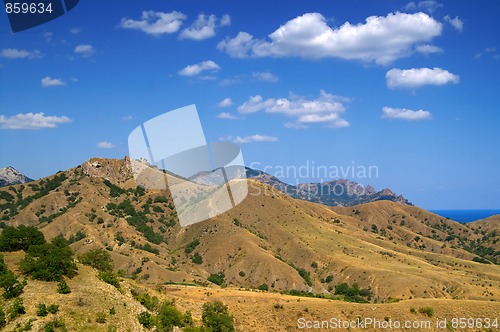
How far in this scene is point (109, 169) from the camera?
6737 inches

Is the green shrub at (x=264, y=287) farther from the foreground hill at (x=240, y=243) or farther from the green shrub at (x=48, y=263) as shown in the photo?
the green shrub at (x=48, y=263)

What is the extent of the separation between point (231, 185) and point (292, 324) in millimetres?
101331

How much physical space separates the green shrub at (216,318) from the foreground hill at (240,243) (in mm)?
42848

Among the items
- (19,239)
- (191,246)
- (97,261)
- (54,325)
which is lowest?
(191,246)

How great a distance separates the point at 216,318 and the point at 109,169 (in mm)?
135258

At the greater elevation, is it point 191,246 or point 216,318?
point 191,246

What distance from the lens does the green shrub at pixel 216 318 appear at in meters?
46.2

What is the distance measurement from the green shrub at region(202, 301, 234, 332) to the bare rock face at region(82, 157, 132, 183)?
12788cm

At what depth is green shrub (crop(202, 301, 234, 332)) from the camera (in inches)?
1817

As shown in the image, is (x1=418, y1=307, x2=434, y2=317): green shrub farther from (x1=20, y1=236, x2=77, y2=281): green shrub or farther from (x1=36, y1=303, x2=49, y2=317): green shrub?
(x1=36, y1=303, x2=49, y2=317): green shrub

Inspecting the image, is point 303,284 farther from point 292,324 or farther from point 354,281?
point 292,324

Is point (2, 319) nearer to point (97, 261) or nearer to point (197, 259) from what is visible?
point (97, 261)

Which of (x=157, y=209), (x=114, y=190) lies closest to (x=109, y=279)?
(x=157, y=209)

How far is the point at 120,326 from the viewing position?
119 ft
